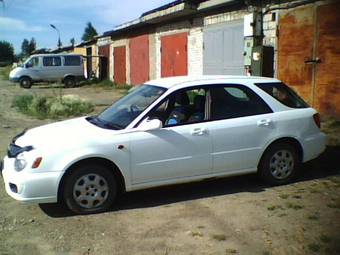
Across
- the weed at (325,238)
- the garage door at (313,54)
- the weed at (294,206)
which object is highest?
the garage door at (313,54)

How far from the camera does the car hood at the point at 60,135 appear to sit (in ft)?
17.3

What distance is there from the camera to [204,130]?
5.82 metres

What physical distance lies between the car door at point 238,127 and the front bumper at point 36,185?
1.90 metres

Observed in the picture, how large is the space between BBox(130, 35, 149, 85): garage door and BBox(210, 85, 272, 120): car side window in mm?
17697

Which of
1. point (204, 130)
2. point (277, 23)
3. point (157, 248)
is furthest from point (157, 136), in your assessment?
point (277, 23)

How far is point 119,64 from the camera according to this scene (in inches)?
1144

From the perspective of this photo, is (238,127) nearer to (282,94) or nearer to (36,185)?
(282,94)

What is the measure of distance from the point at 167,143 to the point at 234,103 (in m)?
1.12

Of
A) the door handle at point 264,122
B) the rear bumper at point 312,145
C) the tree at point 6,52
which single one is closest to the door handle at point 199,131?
the door handle at point 264,122

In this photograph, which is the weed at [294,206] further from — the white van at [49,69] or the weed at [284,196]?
the white van at [49,69]

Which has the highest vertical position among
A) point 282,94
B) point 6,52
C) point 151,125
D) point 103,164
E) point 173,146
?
point 6,52

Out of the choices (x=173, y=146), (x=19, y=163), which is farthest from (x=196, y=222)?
(x=19, y=163)

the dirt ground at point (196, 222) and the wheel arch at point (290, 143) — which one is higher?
the wheel arch at point (290, 143)

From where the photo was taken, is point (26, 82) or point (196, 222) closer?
point (196, 222)
